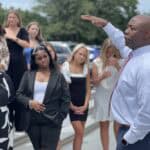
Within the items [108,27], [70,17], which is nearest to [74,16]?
[70,17]

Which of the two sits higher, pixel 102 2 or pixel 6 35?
pixel 6 35

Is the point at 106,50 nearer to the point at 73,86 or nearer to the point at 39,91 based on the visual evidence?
the point at 73,86

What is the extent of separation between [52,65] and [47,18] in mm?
66423

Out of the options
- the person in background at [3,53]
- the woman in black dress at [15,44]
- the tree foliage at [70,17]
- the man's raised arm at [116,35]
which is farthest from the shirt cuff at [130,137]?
the tree foliage at [70,17]

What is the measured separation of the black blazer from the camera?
6641 millimetres

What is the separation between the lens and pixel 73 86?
7.94m

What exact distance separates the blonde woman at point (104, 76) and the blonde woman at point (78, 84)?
0.32 metres

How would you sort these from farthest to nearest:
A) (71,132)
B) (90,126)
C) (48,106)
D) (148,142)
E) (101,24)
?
(90,126) < (71,132) < (48,106) < (101,24) < (148,142)

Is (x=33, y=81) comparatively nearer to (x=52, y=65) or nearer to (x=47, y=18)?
(x=52, y=65)

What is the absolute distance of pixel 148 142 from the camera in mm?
4625

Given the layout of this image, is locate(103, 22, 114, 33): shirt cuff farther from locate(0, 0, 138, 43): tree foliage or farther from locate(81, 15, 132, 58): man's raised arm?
locate(0, 0, 138, 43): tree foliage

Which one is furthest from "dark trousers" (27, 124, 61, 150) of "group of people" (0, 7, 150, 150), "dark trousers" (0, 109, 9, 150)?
"dark trousers" (0, 109, 9, 150)

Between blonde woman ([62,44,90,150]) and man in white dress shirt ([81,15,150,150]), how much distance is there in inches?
126

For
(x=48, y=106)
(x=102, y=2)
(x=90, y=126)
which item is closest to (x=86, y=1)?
(x=102, y=2)
